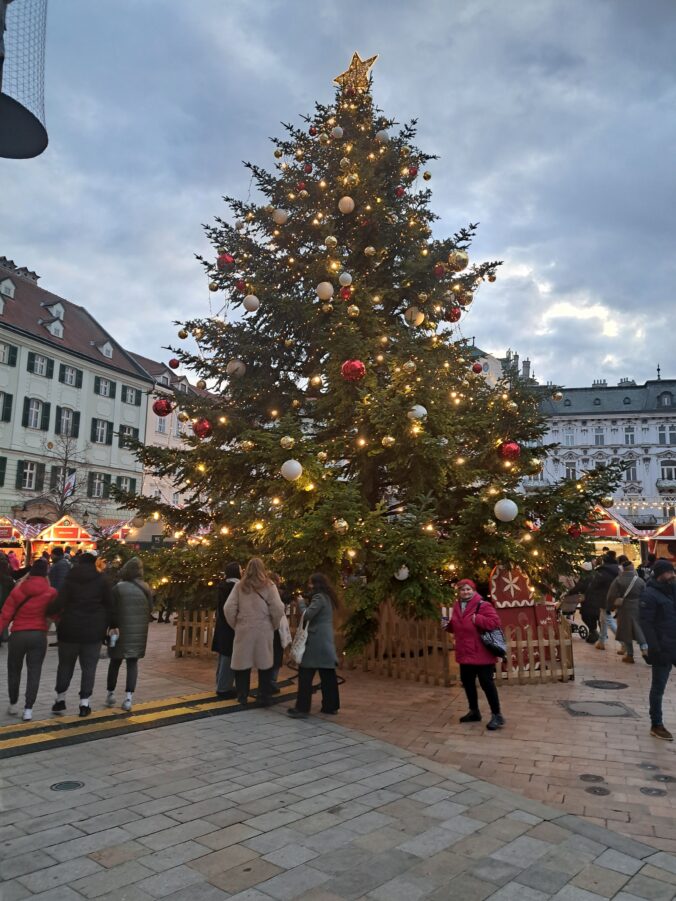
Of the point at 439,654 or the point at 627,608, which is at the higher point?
the point at 627,608

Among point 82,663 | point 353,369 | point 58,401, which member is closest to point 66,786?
point 82,663

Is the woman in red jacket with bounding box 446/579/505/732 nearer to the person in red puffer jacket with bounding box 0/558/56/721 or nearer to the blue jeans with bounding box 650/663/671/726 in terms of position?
the blue jeans with bounding box 650/663/671/726

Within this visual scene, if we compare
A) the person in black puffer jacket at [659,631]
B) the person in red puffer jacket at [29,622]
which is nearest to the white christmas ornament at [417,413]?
the person in black puffer jacket at [659,631]

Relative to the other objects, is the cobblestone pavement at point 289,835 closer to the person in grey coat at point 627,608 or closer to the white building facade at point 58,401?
the person in grey coat at point 627,608

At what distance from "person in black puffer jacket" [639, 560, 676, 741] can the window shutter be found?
119 feet

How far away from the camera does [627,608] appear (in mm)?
12289

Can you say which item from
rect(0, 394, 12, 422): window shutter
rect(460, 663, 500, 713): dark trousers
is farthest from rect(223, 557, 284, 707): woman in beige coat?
rect(0, 394, 12, 422): window shutter

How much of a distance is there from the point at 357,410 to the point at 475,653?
4.41m

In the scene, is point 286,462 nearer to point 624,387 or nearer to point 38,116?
point 38,116

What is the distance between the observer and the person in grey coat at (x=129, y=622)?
7586mm

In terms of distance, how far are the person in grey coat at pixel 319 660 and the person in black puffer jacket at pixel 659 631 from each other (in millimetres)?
3554

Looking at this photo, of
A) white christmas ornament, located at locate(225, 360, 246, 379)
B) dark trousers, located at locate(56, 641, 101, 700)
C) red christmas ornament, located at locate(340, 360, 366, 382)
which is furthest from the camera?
white christmas ornament, located at locate(225, 360, 246, 379)

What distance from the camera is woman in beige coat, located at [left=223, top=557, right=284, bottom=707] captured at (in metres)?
7.96

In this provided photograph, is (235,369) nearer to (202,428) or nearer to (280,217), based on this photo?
(202,428)
